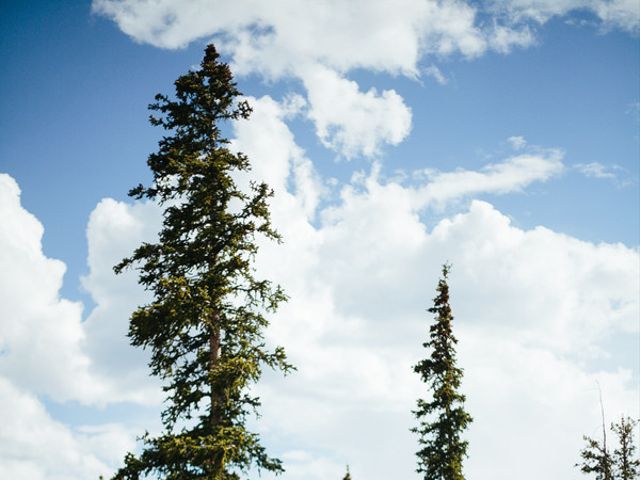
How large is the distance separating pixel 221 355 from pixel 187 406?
1588mm

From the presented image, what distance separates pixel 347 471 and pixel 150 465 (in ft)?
90.6

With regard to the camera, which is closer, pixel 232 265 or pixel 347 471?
pixel 232 265

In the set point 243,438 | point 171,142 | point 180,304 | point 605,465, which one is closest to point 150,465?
point 243,438

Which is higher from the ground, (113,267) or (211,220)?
(211,220)

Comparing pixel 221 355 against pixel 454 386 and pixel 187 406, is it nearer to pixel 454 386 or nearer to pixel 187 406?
pixel 187 406

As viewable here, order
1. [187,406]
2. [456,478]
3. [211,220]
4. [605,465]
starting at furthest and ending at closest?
1. [605,465]
2. [456,478]
3. [211,220]
4. [187,406]

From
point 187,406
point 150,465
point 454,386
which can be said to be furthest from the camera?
point 454,386

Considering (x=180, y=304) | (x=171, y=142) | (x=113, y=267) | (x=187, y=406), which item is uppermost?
(x=171, y=142)

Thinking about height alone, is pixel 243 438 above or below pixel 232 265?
below

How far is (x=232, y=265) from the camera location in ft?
44.4

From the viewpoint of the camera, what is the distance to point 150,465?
39.1 feet

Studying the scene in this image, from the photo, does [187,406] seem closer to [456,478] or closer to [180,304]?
[180,304]

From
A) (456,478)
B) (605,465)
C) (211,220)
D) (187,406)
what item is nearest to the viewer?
(187,406)

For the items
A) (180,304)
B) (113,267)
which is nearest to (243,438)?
(180,304)
